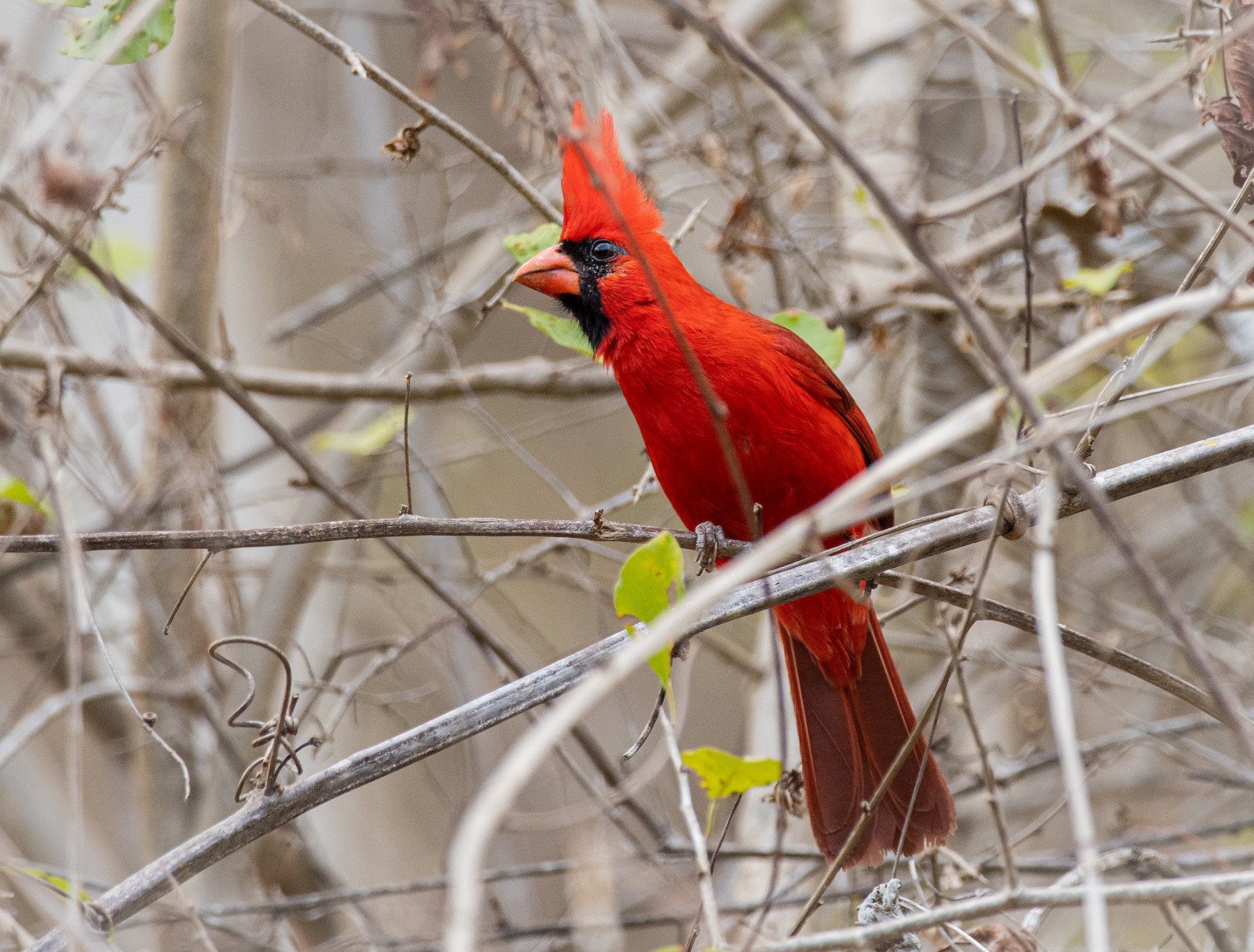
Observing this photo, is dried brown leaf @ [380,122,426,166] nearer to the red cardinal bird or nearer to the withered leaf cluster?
the red cardinal bird

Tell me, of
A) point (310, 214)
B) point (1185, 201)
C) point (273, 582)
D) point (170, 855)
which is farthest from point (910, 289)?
point (310, 214)

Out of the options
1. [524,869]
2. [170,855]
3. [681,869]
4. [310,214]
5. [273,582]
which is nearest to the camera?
[170,855]

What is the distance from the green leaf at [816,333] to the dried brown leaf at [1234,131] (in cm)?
87

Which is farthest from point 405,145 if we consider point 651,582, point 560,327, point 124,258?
point 124,258

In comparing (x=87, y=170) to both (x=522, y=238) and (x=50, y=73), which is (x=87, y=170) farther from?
(x=50, y=73)

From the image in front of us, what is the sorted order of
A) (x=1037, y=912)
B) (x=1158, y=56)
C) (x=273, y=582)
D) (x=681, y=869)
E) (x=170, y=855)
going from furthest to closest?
(x=1158, y=56) < (x=273, y=582) < (x=681, y=869) < (x=1037, y=912) < (x=170, y=855)

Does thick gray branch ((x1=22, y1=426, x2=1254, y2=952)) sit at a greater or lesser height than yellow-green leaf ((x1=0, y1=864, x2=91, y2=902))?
greater

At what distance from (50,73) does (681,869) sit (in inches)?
115

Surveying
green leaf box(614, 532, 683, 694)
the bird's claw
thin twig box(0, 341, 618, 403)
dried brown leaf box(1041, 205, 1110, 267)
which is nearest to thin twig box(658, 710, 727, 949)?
green leaf box(614, 532, 683, 694)

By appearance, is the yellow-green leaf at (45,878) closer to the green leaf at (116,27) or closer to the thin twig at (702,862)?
the thin twig at (702,862)

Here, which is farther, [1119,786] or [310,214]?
[310,214]

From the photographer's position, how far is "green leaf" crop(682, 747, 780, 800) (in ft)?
5.07

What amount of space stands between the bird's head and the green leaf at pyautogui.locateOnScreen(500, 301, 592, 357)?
0.07 ft

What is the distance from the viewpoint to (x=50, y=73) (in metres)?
3.56
